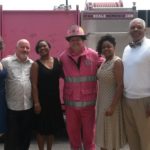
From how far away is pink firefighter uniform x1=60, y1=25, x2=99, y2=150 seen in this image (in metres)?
5.88

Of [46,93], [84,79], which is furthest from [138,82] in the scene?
[46,93]

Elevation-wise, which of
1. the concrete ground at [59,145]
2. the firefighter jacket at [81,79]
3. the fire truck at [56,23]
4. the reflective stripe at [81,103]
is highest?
the fire truck at [56,23]

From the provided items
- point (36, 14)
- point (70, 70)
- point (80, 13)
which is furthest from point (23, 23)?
point (70, 70)

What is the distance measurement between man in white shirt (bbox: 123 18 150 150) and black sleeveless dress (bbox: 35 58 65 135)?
97 cm

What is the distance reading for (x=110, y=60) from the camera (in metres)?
5.66

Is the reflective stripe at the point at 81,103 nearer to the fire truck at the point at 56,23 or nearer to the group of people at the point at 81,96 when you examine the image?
the group of people at the point at 81,96

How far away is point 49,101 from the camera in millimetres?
6016

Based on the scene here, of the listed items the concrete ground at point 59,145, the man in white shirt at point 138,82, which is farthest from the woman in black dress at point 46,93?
the concrete ground at point 59,145

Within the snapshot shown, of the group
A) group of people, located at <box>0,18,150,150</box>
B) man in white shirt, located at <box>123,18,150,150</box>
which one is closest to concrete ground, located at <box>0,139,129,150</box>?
group of people, located at <box>0,18,150,150</box>

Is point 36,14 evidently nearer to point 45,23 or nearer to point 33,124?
point 45,23

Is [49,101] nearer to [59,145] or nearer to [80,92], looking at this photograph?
[80,92]

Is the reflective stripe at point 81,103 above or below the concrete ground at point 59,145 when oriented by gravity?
above

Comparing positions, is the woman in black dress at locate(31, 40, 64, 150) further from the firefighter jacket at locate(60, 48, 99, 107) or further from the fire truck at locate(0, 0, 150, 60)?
the fire truck at locate(0, 0, 150, 60)

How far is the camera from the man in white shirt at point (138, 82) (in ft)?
17.6
